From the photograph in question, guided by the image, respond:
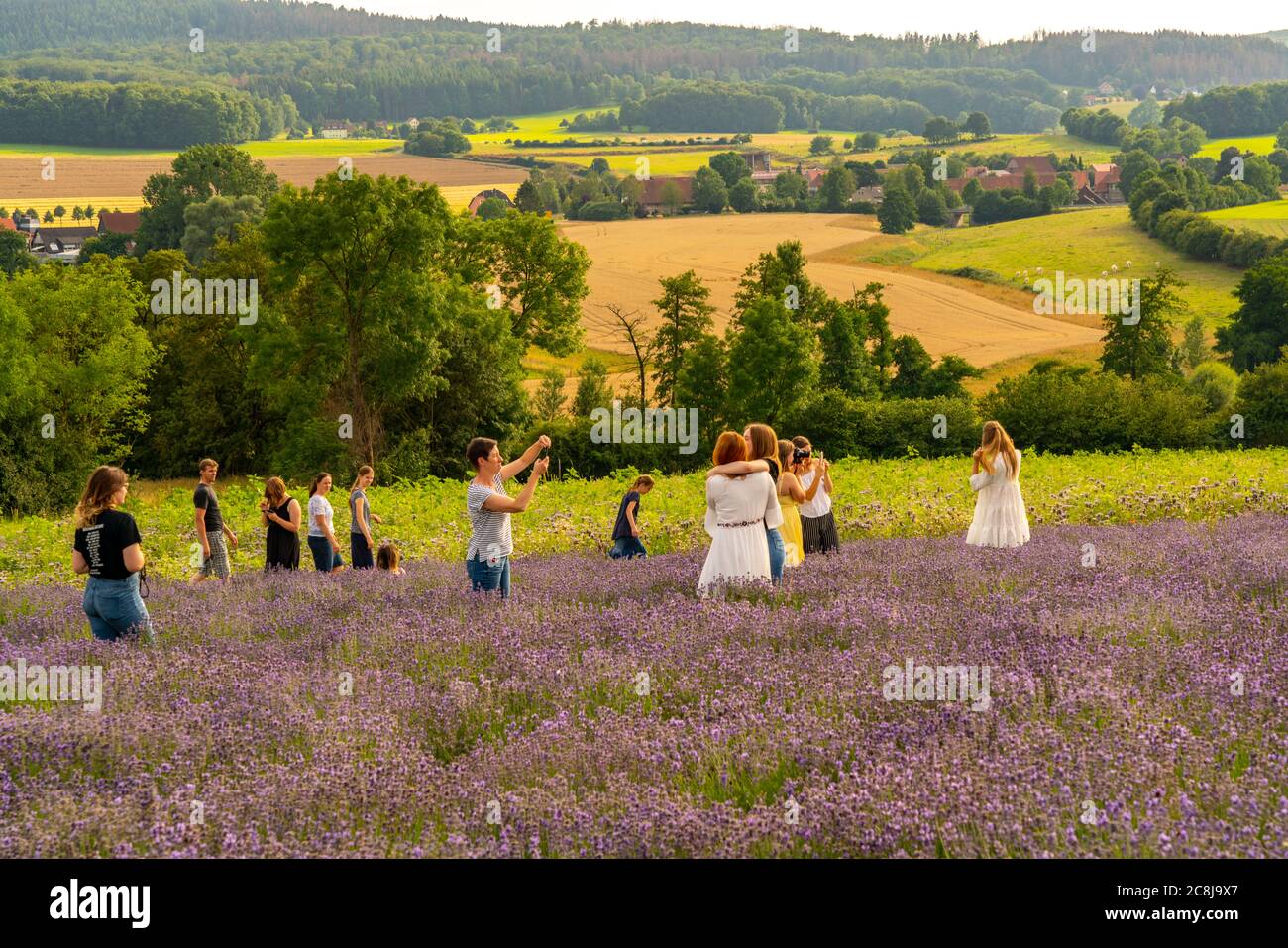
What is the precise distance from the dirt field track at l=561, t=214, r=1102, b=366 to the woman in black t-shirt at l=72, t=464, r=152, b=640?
60.9 m

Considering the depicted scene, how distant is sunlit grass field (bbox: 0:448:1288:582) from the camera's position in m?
→ 17.7

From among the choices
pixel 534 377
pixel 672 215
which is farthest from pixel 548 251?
pixel 672 215

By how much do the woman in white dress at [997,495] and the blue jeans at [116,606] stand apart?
8.48 m

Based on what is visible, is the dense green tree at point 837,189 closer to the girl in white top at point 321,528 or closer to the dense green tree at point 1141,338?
the dense green tree at point 1141,338

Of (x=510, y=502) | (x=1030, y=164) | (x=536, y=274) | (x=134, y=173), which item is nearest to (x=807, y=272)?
(x=536, y=274)

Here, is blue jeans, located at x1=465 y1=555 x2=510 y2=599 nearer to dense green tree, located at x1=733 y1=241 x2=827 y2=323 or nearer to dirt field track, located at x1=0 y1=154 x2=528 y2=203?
dense green tree, located at x1=733 y1=241 x2=827 y2=323

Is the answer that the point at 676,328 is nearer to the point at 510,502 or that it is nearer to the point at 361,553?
the point at 361,553

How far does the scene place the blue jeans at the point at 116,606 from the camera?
810 centimetres

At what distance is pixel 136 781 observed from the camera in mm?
4977

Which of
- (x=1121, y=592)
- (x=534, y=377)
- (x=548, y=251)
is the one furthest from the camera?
(x=534, y=377)

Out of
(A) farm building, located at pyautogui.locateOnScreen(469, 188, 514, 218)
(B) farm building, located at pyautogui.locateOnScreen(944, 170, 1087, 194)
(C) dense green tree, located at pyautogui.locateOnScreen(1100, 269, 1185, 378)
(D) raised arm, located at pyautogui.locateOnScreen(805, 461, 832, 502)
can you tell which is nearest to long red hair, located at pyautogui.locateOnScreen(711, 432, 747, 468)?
(D) raised arm, located at pyautogui.locateOnScreen(805, 461, 832, 502)

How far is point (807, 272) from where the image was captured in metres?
110

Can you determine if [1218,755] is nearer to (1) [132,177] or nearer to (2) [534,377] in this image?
(2) [534,377]

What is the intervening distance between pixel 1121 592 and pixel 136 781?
609cm
